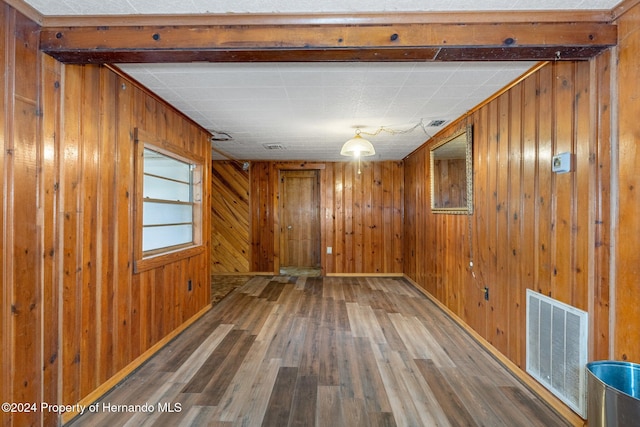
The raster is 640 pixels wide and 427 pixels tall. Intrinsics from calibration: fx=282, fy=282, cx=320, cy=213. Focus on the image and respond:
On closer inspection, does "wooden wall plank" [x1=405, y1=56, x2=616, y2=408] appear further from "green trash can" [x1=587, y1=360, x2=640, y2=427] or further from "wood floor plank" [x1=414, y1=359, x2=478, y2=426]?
"wood floor plank" [x1=414, y1=359, x2=478, y2=426]

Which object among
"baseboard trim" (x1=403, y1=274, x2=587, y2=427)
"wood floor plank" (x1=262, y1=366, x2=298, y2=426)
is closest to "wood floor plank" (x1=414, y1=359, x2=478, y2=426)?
"baseboard trim" (x1=403, y1=274, x2=587, y2=427)

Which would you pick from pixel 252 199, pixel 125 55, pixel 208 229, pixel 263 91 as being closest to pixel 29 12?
pixel 125 55

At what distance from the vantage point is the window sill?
7.52ft

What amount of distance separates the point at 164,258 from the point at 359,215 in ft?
12.4

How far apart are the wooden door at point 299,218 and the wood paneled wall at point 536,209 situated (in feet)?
11.3

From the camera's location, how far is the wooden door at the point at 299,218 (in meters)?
6.27

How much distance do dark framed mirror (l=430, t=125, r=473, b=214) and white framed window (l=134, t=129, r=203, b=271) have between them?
2966 millimetres

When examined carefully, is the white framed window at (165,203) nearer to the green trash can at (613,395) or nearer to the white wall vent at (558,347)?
the green trash can at (613,395)

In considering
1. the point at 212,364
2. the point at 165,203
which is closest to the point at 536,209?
the point at 212,364

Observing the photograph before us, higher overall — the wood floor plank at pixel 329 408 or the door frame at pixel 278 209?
the door frame at pixel 278 209

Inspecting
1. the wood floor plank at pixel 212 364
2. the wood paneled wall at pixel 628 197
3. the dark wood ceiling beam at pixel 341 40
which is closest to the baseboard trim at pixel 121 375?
the wood floor plank at pixel 212 364

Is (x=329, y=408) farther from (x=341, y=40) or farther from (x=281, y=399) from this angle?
(x=341, y=40)

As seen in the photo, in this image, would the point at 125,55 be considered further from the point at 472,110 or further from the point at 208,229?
the point at 472,110

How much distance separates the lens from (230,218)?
574cm
